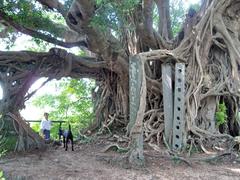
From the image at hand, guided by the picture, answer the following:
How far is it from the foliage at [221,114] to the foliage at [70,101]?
500 centimetres

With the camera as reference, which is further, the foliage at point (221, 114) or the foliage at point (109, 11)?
the foliage at point (221, 114)

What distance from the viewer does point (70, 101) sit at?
1209 cm

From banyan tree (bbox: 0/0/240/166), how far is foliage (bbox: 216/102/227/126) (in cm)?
4

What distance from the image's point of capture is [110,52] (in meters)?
6.72

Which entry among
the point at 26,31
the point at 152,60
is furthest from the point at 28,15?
the point at 152,60

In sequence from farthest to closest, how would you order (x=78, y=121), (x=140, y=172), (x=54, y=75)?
(x=78, y=121) → (x=54, y=75) → (x=140, y=172)

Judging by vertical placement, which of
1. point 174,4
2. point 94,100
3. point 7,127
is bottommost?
point 7,127

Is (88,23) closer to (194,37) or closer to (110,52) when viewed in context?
(110,52)

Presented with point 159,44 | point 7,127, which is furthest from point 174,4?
point 7,127

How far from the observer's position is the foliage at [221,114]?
690 cm

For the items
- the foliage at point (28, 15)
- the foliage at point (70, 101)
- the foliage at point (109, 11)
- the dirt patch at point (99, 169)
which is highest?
the foliage at point (28, 15)

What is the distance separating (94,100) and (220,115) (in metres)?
3.50

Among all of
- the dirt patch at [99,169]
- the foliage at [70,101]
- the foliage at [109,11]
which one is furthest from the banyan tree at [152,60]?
the foliage at [70,101]

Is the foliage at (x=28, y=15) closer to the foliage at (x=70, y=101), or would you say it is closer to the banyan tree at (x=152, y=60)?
the banyan tree at (x=152, y=60)
